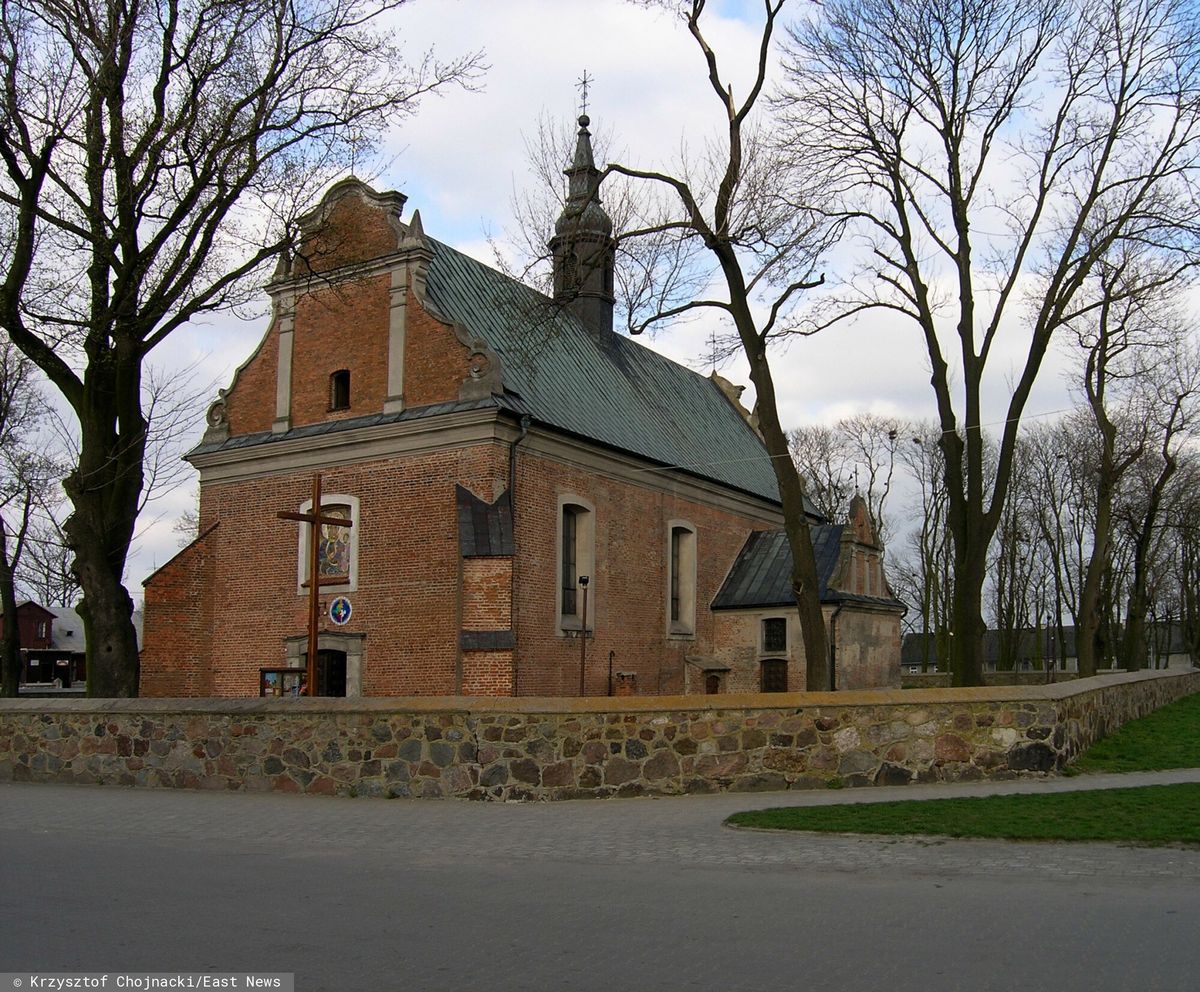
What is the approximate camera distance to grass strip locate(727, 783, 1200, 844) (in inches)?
364

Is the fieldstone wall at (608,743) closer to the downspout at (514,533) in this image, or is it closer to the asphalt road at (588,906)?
the asphalt road at (588,906)

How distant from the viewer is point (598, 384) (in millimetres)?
27719

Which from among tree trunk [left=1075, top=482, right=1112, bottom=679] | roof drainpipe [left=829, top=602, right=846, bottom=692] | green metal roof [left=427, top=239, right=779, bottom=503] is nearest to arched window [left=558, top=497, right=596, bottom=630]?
green metal roof [left=427, top=239, right=779, bottom=503]

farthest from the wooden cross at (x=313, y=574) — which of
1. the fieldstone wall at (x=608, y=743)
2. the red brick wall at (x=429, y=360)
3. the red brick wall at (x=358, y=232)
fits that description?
the red brick wall at (x=358, y=232)

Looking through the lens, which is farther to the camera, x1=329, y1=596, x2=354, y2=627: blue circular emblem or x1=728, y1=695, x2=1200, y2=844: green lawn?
x1=329, y1=596, x2=354, y2=627: blue circular emblem

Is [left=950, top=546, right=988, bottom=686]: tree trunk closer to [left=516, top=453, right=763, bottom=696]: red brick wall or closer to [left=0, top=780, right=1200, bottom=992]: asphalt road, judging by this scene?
[left=516, top=453, right=763, bottom=696]: red brick wall

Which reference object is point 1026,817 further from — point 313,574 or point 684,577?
point 684,577

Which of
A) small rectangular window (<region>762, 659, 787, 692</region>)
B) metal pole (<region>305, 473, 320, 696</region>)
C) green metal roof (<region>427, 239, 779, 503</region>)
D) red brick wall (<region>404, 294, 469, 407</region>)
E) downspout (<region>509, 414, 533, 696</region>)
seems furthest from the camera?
small rectangular window (<region>762, 659, 787, 692</region>)

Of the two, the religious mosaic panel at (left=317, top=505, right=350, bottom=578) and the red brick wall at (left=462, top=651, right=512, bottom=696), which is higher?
the religious mosaic panel at (left=317, top=505, right=350, bottom=578)

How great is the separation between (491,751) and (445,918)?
5.94 meters

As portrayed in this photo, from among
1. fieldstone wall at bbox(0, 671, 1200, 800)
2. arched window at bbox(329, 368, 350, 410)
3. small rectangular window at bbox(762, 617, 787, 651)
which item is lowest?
fieldstone wall at bbox(0, 671, 1200, 800)

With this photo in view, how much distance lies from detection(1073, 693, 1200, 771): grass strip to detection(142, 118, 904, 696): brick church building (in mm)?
9455

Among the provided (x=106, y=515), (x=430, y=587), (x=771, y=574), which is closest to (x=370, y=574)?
(x=430, y=587)

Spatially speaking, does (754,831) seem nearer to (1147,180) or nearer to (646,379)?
(1147,180)
